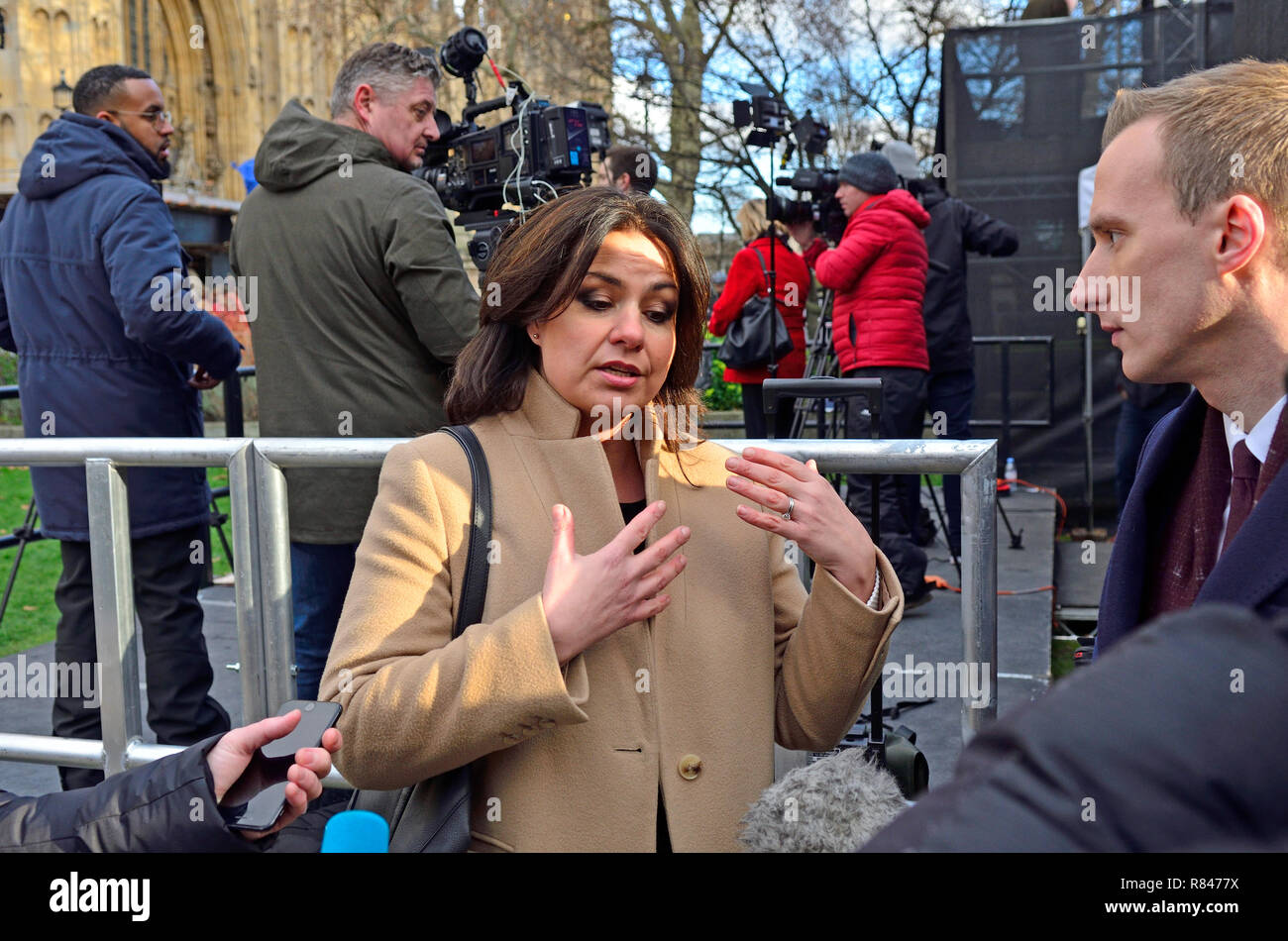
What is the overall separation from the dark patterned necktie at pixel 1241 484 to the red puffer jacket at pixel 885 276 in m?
4.18

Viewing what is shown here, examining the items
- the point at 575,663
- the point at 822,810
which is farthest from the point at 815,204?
the point at 822,810

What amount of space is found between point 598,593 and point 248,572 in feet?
4.33

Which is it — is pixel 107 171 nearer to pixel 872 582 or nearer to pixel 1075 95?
pixel 872 582

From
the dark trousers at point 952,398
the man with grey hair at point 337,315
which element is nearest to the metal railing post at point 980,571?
the man with grey hair at point 337,315

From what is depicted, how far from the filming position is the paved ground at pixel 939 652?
438 centimetres

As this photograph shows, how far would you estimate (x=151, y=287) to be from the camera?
12.2 feet

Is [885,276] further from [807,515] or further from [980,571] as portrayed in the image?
[807,515]

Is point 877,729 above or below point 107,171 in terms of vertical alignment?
A: below

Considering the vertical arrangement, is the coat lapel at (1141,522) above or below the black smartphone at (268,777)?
above

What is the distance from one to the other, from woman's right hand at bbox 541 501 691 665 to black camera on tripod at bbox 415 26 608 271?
2001 mm

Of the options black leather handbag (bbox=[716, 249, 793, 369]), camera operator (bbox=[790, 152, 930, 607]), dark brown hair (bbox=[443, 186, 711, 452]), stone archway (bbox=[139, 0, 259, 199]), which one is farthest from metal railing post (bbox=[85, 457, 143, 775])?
stone archway (bbox=[139, 0, 259, 199])

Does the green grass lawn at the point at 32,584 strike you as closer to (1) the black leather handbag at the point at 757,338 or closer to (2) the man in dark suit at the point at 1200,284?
(1) the black leather handbag at the point at 757,338
